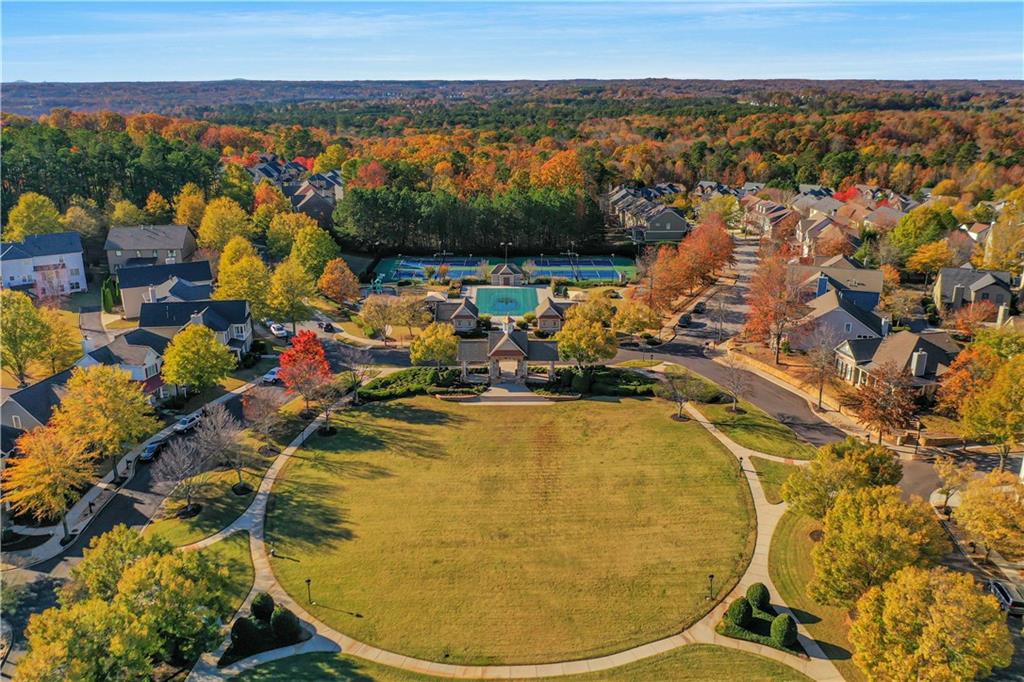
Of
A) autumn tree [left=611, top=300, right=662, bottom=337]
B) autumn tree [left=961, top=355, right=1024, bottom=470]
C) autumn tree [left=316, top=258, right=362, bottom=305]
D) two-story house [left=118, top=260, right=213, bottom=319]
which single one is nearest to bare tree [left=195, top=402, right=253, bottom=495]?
two-story house [left=118, top=260, right=213, bottom=319]

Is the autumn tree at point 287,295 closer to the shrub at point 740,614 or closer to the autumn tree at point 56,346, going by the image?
the autumn tree at point 56,346

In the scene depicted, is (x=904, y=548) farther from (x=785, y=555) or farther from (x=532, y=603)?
(x=532, y=603)

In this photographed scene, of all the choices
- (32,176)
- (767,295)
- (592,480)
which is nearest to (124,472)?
(592,480)

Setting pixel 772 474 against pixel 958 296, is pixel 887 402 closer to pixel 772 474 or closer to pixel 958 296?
pixel 772 474

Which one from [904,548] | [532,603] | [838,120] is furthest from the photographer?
[838,120]

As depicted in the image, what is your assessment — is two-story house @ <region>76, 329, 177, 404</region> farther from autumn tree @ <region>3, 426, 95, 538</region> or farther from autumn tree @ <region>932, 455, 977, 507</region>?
autumn tree @ <region>932, 455, 977, 507</region>
